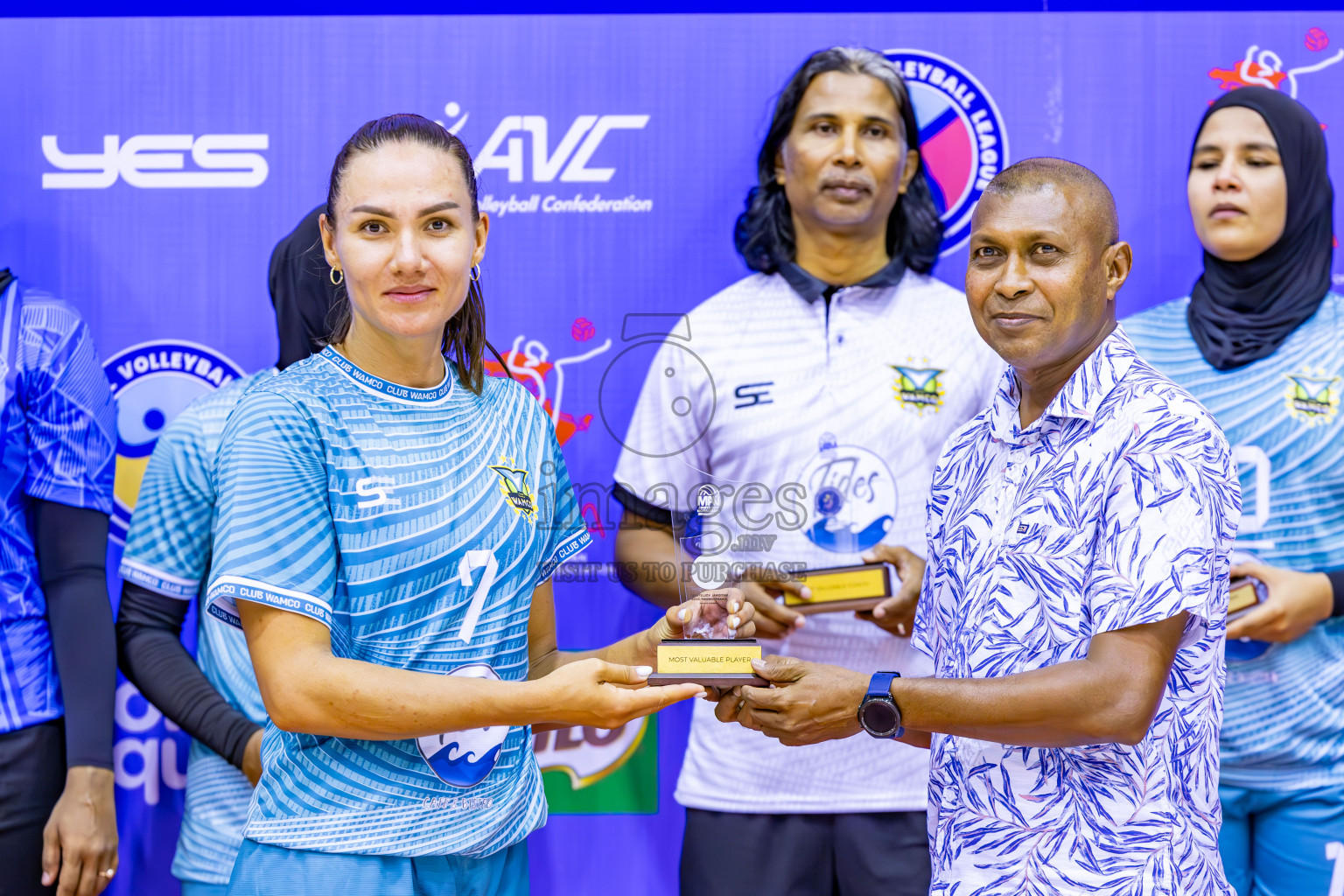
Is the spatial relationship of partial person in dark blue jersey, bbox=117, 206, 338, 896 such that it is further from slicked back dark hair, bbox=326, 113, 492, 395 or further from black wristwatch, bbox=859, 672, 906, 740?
black wristwatch, bbox=859, 672, 906, 740

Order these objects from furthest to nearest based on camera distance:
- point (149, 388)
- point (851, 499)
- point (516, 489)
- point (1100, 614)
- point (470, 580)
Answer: point (149, 388) < point (851, 499) < point (516, 489) < point (470, 580) < point (1100, 614)

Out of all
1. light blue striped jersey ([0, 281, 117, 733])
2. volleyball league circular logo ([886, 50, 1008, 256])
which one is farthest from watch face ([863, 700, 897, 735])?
light blue striped jersey ([0, 281, 117, 733])

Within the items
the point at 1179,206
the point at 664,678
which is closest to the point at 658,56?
the point at 1179,206

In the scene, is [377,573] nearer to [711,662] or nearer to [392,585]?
[392,585]

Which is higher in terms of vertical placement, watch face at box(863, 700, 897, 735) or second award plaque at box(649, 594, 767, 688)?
second award plaque at box(649, 594, 767, 688)

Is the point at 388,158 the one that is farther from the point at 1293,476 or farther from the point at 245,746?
the point at 1293,476

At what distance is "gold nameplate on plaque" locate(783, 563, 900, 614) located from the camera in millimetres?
2523

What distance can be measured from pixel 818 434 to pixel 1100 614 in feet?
3.75

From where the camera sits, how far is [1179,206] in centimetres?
316

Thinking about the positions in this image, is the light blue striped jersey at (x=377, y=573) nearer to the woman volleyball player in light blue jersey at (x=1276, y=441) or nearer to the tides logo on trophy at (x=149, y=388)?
the tides logo on trophy at (x=149, y=388)

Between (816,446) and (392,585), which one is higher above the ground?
(816,446)

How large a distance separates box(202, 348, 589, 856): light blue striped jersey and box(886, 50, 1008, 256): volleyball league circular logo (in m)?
1.80

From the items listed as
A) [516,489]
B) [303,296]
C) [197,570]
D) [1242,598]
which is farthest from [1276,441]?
[197,570]

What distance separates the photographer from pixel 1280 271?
9.64 feet
